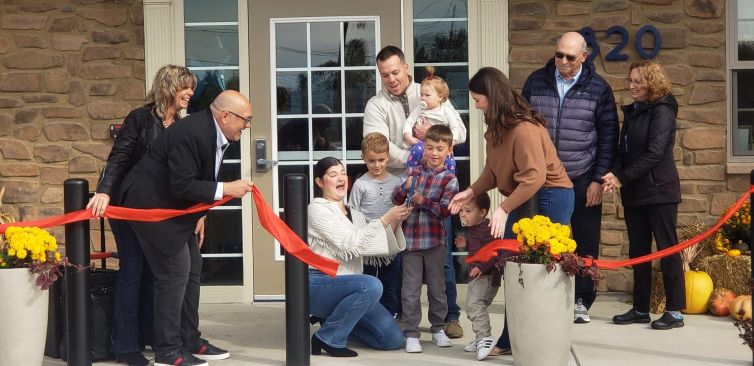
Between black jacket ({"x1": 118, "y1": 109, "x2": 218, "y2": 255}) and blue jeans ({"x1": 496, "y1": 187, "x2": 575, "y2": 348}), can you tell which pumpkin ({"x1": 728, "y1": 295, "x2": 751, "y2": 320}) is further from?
black jacket ({"x1": 118, "y1": 109, "x2": 218, "y2": 255})

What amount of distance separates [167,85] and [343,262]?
1.40 meters

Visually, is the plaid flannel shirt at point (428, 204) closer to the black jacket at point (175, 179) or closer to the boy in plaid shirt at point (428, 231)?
the boy in plaid shirt at point (428, 231)

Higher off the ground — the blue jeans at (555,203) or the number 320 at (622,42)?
the number 320 at (622,42)

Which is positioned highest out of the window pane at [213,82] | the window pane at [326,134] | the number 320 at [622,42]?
the number 320 at [622,42]

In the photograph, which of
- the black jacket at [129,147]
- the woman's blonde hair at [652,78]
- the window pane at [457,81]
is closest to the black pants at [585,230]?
the woman's blonde hair at [652,78]

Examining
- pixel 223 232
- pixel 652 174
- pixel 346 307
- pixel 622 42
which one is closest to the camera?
pixel 346 307

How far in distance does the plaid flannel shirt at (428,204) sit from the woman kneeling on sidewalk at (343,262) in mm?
121

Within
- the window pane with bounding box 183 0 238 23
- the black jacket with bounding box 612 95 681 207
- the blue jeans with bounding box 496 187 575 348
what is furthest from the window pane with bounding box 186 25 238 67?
the black jacket with bounding box 612 95 681 207

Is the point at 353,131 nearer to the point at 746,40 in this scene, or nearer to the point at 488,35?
the point at 488,35

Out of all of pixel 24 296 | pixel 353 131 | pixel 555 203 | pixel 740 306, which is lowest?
pixel 740 306

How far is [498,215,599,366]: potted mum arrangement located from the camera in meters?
5.21

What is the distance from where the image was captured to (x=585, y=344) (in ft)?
20.4

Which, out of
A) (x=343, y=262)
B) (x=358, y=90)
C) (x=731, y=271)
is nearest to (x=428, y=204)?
(x=343, y=262)

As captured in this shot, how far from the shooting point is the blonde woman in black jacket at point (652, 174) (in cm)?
653
